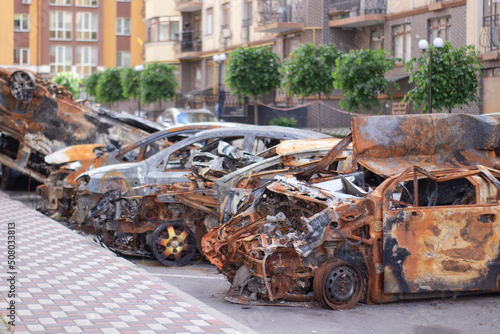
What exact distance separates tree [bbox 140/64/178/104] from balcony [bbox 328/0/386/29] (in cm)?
1602

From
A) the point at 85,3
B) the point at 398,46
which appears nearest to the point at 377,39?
the point at 398,46

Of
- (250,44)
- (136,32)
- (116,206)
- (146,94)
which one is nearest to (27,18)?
(136,32)

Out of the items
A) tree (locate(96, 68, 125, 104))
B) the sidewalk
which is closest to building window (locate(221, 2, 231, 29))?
tree (locate(96, 68, 125, 104))

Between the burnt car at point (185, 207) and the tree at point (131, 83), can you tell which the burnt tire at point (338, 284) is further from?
the tree at point (131, 83)

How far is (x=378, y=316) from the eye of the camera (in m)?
7.78

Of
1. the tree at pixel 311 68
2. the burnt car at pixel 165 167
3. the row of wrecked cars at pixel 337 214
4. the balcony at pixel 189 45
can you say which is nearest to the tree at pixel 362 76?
the tree at pixel 311 68

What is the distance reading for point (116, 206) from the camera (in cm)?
1072

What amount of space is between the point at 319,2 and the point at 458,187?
29.9 meters

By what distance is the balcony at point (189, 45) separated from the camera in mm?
54000

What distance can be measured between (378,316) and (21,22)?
246 ft

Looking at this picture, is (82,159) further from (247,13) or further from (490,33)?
(247,13)

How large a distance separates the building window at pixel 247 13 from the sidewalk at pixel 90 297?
3576 cm

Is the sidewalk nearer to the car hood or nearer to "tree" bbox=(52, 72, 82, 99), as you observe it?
the car hood

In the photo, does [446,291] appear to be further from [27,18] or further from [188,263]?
[27,18]
